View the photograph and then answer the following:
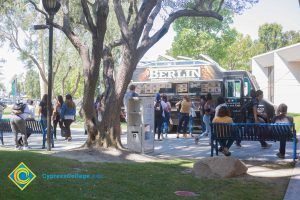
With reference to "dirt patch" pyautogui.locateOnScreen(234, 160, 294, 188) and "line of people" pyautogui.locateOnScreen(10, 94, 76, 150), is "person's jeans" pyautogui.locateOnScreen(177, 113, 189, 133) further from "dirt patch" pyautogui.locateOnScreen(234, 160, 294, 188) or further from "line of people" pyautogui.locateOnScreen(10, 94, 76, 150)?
"dirt patch" pyautogui.locateOnScreen(234, 160, 294, 188)

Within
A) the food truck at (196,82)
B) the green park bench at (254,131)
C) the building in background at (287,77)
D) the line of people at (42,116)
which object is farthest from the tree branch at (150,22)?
the building in background at (287,77)

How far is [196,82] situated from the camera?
19.4 metres

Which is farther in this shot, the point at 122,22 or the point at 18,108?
the point at 18,108

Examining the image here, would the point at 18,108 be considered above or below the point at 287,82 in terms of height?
below

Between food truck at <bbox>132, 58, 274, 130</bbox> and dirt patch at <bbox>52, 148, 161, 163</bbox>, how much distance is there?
8.54 metres

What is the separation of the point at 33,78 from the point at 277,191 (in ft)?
232

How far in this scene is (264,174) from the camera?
9.19 metres

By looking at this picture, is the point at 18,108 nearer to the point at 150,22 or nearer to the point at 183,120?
the point at 150,22

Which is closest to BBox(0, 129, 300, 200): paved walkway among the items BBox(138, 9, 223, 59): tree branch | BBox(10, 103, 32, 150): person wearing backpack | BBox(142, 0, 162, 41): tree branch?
BBox(10, 103, 32, 150): person wearing backpack

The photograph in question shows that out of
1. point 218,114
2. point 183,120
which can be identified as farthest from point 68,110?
point 218,114

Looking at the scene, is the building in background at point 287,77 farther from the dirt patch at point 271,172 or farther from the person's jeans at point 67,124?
the dirt patch at point 271,172

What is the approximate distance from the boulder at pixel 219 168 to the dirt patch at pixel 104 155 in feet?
7.11

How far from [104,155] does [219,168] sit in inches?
123

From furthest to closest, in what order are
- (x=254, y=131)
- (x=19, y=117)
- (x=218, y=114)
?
(x=19, y=117) < (x=218, y=114) < (x=254, y=131)
